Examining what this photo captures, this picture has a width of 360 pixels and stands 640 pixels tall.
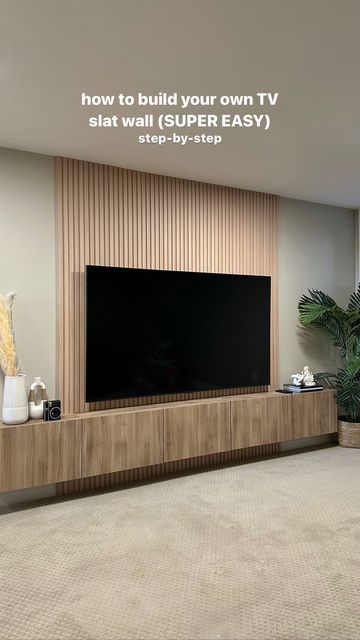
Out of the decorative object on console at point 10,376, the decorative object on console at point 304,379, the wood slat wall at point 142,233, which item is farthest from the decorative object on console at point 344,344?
the decorative object on console at point 10,376

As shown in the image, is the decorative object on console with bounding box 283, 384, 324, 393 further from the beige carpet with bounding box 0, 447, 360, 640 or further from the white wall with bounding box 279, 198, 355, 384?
the beige carpet with bounding box 0, 447, 360, 640

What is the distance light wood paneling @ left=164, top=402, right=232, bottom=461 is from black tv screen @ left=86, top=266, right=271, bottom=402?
0.79ft

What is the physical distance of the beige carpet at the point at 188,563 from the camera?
1.92m

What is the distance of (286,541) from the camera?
8.63ft

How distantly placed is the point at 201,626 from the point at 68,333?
2205 millimetres

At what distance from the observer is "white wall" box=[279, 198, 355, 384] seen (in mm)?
4703

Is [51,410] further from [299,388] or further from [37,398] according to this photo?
[299,388]

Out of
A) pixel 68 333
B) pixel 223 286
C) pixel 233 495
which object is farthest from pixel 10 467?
pixel 223 286

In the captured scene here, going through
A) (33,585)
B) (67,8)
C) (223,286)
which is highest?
(67,8)

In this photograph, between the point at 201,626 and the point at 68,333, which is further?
the point at 68,333

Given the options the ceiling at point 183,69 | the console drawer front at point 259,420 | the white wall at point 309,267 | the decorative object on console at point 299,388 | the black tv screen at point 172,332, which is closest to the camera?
the ceiling at point 183,69

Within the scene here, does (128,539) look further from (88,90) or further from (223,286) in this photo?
(88,90)

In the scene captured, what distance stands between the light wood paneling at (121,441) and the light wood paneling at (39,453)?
0.08 metres

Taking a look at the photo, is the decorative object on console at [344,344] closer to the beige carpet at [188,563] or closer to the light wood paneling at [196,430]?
the beige carpet at [188,563]
